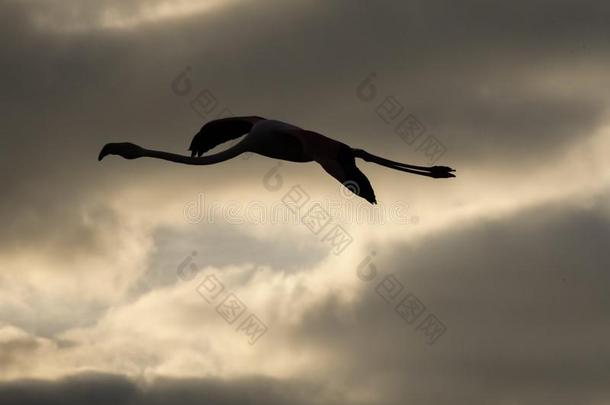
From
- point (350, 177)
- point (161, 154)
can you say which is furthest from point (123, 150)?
point (350, 177)

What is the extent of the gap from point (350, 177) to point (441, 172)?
4399 millimetres

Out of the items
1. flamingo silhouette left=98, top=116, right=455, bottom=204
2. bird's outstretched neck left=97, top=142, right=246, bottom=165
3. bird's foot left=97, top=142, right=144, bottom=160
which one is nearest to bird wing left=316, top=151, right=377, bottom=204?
flamingo silhouette left=98, top=116, right=455, bottom=204

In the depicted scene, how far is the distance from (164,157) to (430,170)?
4.74 metres

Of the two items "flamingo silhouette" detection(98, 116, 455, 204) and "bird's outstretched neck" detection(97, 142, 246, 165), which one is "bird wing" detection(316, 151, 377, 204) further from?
"bird's outstretched neck" detection(97, 142, 246, 165)

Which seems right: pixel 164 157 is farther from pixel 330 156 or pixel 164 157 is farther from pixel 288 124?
pixel 330 156

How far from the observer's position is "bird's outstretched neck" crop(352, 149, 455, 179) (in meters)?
20.8

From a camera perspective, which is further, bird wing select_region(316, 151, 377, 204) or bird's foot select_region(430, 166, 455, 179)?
bird's foot select_region(430, 166, 455, 179)

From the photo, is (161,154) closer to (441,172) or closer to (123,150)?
(123,150)

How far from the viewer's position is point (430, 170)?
22.0m

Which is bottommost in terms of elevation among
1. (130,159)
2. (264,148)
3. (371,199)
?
(371,199)

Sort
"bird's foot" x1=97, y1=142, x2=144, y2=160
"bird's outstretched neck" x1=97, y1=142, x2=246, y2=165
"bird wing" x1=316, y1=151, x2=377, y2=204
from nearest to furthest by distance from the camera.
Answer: "bird wing" x1=316, y1=151, x2=377, y2=204, "bird's outstretched neck" x1=97, y1=142, x2=246, y2=165, "bird's foot" x1=97, y1=142, x2=144, y2=160

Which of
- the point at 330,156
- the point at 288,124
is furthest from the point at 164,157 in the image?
the point at 330,156

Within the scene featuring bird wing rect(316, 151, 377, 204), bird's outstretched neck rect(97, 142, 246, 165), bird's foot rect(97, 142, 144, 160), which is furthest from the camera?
bird's foot rect(97, 142, 144, 160)

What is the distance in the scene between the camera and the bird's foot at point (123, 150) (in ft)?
70.7
